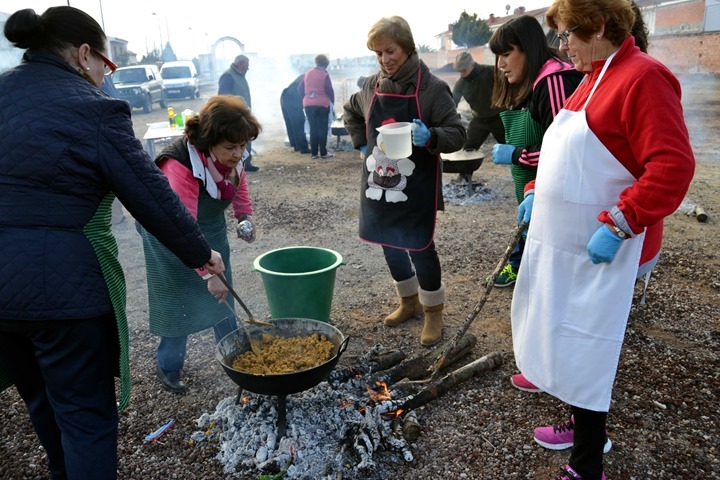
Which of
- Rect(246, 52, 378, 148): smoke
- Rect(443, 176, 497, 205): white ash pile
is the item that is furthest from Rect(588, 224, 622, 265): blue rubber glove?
Rect(246, 52, 378, 148): smoke

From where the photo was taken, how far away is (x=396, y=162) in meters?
3.49

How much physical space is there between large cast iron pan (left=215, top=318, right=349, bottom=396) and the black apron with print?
0.96 metres

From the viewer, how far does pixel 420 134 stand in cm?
313

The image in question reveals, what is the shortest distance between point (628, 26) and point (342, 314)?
304cm

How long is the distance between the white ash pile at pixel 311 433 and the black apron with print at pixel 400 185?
1.12m

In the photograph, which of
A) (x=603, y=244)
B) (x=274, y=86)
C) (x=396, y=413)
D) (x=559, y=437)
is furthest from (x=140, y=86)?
(x=603, y=244)

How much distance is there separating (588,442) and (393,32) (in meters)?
2.54

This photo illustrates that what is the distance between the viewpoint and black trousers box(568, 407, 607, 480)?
2.17m

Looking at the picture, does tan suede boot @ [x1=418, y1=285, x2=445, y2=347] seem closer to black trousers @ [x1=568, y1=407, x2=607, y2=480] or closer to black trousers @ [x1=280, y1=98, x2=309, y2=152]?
black trousers @ [x1=568, y1=407, x2=607, y2=480]

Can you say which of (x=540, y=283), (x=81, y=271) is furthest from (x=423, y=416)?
(x=81, y=271)

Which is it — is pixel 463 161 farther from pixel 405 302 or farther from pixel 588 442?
pixel 588 442

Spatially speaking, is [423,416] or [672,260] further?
[672,260]

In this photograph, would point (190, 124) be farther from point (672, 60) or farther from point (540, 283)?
point (672, 60)

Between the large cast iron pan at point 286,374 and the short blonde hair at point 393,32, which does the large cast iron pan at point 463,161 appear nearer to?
the short blonde hair at point 393,32
